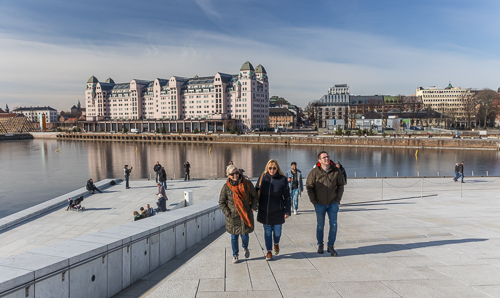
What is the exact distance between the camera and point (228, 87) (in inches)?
5738

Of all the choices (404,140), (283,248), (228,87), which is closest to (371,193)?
(283,248)

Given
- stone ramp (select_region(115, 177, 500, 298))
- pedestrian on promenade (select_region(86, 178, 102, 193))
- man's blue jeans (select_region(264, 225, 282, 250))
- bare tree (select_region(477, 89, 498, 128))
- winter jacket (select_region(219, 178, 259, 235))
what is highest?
bare tree (select_region(477, 89, 498, 128))

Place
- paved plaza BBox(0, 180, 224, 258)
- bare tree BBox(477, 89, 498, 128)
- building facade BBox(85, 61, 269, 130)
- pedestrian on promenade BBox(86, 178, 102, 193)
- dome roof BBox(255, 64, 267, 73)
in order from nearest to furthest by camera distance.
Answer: paved plaza BBox(0, 180, 224, 258), pedestrian on promenade BBox(86, 178, 102, 193), bare tree BBox(477, 89, 498, 128), building facade BBox(85, 61, 269, 130), dome roof BBox(255, 64, 267, 73)

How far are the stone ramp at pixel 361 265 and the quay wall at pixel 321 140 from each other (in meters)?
77.4

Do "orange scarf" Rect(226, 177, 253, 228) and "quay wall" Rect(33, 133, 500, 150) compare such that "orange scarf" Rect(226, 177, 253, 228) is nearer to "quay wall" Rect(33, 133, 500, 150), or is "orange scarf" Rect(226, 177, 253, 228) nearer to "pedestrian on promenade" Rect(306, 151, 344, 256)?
"pedestrian on promenade" Rect(306, 151, 344, 256)

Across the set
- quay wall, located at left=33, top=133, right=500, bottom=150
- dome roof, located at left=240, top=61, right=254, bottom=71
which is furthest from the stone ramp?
dome roof, located at left=240, top=61, right=254, bottom=71

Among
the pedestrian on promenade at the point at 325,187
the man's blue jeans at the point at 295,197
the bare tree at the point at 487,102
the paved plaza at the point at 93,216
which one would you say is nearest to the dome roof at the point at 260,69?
the bare tree at the point at 487,102

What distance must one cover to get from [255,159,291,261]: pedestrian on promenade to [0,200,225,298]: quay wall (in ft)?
6.64

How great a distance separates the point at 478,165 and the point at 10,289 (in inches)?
2403

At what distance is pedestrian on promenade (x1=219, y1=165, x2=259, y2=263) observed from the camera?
620 centimetres

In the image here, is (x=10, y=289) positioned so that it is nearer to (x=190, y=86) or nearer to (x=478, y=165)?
(x=478, y=165)

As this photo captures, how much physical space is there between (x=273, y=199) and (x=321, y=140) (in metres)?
90.0

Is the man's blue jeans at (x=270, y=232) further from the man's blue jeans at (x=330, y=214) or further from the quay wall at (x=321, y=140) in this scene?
the quay wall at (x=321, y=140)

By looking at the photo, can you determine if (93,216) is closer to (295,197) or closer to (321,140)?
(295,197)
